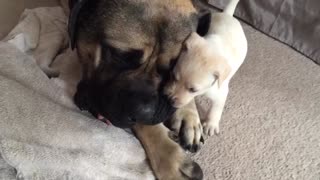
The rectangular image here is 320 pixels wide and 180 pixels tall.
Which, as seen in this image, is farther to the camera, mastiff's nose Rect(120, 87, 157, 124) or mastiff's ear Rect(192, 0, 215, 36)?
mastiff's ear Rect(192, 0, 215, 36)

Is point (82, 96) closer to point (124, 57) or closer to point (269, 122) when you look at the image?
point (124, 57)

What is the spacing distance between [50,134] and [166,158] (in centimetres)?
28

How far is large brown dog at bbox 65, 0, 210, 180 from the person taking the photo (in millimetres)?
1142

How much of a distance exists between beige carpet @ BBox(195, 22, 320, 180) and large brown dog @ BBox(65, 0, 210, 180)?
0.14 metres

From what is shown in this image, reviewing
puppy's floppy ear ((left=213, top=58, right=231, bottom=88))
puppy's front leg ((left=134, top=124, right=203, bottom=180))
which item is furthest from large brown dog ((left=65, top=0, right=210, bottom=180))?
puppy's floppy ear ((left=213, top=58, right=231, bottom=88))

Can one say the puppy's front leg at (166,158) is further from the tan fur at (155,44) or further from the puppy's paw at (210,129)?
the puppy's paw at (210,129)

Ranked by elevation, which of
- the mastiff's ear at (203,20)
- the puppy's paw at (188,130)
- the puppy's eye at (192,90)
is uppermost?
the mastiff's ear at (203,20)

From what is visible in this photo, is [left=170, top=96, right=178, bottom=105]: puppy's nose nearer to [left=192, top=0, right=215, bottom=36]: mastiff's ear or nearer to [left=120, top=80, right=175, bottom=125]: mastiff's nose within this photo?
[left=120, top=80, right=175, bottom=125]: mastiff's nose

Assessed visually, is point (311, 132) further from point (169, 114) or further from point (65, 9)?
point (65, 9)

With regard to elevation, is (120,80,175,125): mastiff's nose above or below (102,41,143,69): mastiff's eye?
below

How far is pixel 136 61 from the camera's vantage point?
1.16 m

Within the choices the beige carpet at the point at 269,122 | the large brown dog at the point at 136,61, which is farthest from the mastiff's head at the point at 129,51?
the beige carpet at the point at 269,122

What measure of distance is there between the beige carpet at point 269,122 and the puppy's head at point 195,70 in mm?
216

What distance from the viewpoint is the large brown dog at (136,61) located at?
114cm
